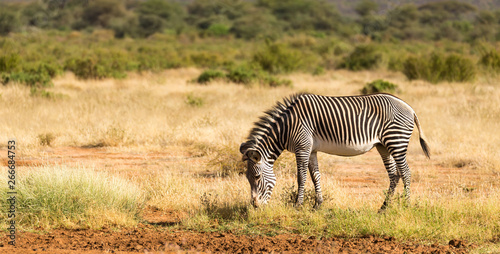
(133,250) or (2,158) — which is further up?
(133,250)

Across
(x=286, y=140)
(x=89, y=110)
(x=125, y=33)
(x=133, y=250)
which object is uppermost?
(x=286, y=140)

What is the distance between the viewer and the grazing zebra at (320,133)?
7.34m

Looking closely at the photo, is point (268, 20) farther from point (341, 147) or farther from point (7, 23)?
point (341, 147)

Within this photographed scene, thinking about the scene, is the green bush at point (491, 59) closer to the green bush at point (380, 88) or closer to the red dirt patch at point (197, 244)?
the green bush at point (380, 88)

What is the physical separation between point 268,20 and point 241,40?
55.5 ft

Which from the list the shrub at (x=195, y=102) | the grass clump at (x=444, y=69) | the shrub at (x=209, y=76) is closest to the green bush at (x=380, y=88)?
the grass clump at (x=444, y=69)

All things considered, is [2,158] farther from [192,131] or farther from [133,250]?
[133,250]

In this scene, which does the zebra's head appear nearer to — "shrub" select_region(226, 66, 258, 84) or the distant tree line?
"shrub" select_region(226, 66, 258, 84)

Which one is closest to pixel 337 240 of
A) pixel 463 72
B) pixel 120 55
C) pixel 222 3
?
pixel 463 72

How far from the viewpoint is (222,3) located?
100m

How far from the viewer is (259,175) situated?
285 inches

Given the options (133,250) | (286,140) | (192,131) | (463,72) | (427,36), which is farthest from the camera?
(427,36)

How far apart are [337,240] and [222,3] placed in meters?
96.3

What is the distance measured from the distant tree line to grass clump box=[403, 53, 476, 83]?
3699cm
